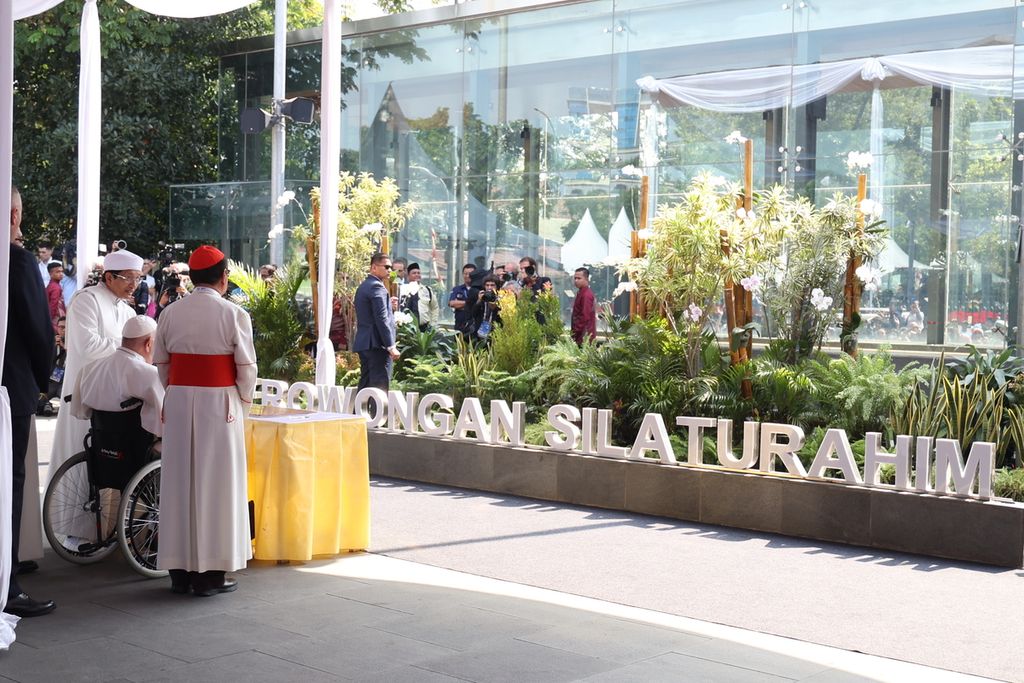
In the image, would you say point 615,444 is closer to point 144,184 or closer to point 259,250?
point 259,250

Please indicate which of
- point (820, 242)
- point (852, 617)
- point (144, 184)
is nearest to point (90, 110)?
point (820, 242)

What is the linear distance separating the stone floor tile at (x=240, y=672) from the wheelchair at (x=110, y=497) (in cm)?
142

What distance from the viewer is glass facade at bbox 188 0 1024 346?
580 inches

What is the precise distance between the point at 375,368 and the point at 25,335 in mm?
6069

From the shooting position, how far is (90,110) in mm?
10172

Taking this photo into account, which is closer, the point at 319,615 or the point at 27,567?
the point at 319,615

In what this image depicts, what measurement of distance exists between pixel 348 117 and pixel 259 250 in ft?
9.42

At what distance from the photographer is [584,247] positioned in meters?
18.0

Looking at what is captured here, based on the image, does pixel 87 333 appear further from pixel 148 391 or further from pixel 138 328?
pixel 148 391

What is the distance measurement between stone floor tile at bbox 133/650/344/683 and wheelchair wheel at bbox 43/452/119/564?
80.8 inches

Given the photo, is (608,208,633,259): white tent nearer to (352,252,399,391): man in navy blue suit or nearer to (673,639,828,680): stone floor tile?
(352,252,399,391): man in navy blue suit

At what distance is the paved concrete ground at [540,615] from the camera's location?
16.8 ft

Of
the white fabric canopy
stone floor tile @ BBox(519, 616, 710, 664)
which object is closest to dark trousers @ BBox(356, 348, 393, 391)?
the white fabric canopy


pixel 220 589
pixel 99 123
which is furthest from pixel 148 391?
pixel 99 123
